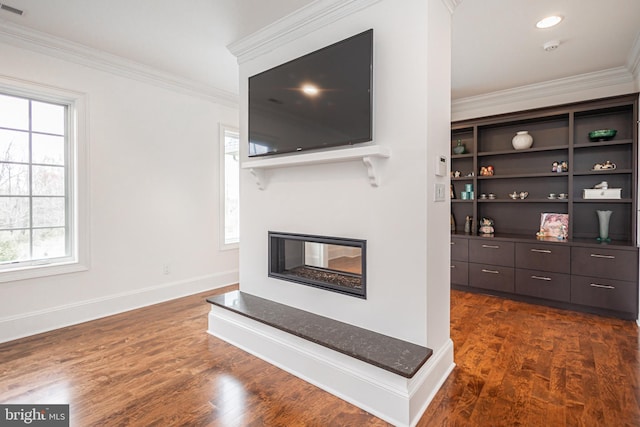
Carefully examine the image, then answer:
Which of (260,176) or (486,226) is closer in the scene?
(260,176)

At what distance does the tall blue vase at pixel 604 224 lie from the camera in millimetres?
3357

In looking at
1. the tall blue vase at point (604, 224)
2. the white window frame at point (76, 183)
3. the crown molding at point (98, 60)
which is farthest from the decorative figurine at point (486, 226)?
the white window frame at point (76, 183)

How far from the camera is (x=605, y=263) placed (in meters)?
3.14

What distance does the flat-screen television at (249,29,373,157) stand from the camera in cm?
205

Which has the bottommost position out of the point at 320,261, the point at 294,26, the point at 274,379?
the point at 274,379

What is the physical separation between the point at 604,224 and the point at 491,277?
1218 millimetres

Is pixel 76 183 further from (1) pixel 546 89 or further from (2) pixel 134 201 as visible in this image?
(1) pixel 546 89

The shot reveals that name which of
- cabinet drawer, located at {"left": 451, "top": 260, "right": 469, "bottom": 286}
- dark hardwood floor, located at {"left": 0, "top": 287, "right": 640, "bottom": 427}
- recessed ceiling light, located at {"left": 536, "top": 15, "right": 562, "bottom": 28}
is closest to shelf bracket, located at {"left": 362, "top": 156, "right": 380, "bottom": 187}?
dark hardwood floor, located at {"left": 0, "top": 287, "right": 640, "bottom": 427}

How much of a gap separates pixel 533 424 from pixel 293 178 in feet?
6.91

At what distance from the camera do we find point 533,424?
1661 millimetres

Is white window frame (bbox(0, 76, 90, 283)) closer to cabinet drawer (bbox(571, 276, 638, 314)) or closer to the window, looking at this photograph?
the window

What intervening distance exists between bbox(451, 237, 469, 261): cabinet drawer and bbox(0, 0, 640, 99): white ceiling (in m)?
1.93

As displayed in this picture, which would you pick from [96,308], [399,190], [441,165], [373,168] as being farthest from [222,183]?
[441,165]

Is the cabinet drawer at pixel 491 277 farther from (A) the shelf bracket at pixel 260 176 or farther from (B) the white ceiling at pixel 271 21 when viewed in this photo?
(A) the shelf bracket at pixel 260 176
